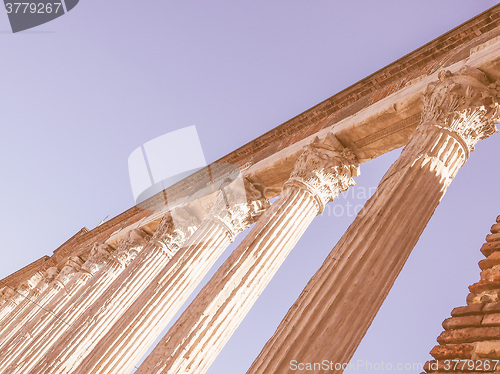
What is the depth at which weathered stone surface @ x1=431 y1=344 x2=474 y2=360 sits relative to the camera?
13.1ft

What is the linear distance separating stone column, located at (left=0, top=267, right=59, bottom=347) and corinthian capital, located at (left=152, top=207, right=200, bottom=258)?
A: 6802 millimetres

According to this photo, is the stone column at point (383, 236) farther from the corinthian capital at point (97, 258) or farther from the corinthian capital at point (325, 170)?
the corinthian capital at point (97, 258)

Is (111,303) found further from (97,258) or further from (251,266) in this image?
(97,258)

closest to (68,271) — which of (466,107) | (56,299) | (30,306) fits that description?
(30,306)

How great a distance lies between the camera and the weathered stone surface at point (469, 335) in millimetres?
3943

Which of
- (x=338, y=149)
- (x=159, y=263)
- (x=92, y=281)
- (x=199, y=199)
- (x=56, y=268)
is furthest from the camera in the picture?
(x=56, y=268)

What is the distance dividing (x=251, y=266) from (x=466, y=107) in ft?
15.0

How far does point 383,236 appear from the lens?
5301mm

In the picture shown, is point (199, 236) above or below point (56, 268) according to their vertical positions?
above

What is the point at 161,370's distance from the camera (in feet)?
20.7

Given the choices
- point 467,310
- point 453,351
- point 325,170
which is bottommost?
A: point 453,351

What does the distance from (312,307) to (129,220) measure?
14103 millimetres

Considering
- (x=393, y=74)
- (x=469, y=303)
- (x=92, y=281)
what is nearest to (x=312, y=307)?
(x=469, y=303)

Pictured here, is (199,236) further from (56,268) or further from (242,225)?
(56,268)
